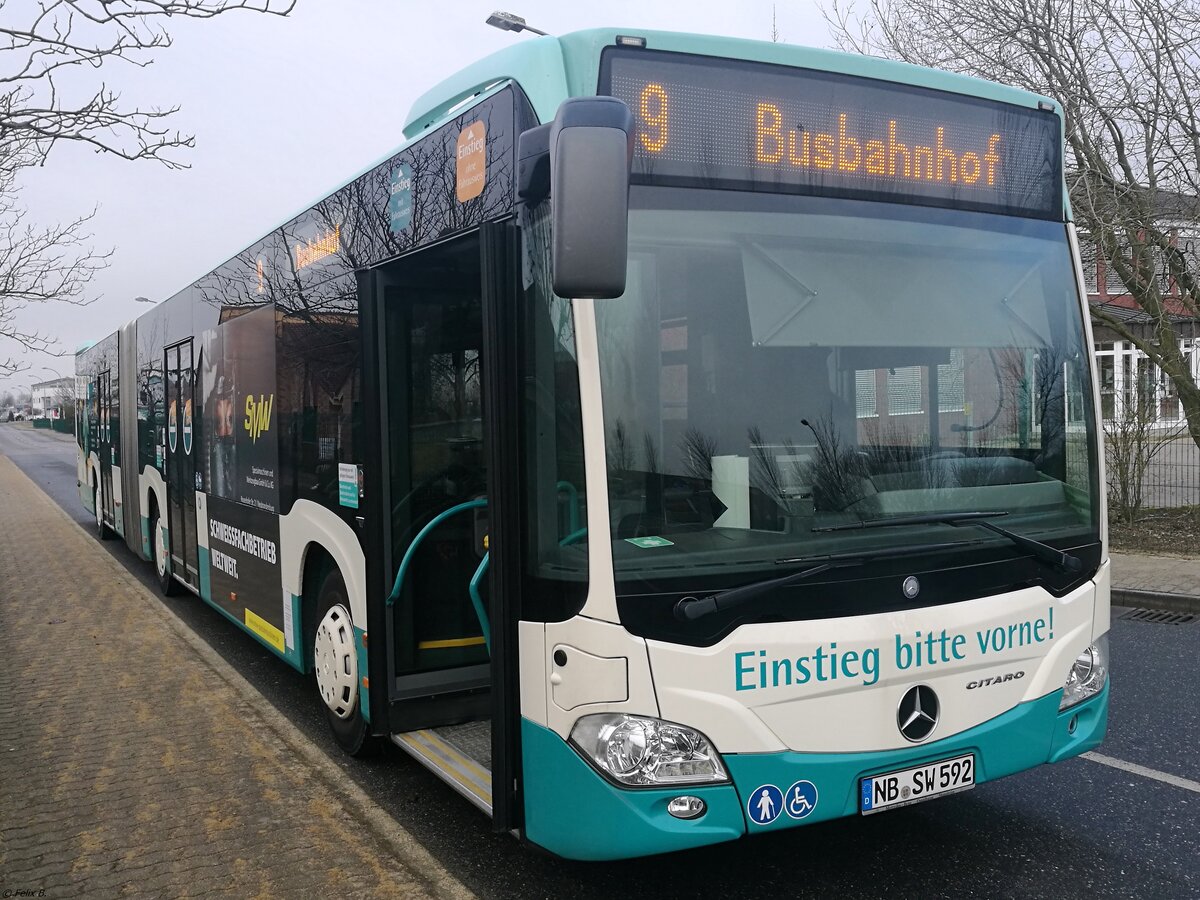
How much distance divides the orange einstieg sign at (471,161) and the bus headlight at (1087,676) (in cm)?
274

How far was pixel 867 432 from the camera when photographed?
330 cm

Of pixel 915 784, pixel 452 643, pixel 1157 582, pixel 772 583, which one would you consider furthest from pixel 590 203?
pixel 1157 582

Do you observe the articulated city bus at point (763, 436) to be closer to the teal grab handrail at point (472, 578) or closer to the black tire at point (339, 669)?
the teal grab handrail at point (472, 578)

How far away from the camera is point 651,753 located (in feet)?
9.86

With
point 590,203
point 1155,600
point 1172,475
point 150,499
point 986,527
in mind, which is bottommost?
point 1155,600

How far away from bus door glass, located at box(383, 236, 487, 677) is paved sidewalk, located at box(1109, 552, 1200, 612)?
22.3 feet

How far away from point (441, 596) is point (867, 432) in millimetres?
2434

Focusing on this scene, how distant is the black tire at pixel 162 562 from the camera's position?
9.75 meters

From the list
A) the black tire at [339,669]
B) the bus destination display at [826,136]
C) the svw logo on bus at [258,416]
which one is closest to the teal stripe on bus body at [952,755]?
the bus destination display at [826,136]

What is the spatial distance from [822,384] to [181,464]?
681 centimetres

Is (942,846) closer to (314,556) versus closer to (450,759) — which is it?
(450,759)

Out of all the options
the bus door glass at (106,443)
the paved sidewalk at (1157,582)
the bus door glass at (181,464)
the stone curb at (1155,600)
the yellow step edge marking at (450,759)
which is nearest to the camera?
the yellow step edge marking at (450,759)

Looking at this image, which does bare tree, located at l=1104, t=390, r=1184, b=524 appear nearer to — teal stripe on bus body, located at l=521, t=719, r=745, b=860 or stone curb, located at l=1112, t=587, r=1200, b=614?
stone curb, located at l=1112, t=587, r=1200, b=614

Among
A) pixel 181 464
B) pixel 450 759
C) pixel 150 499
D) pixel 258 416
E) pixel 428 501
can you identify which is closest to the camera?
pixel 450 759
